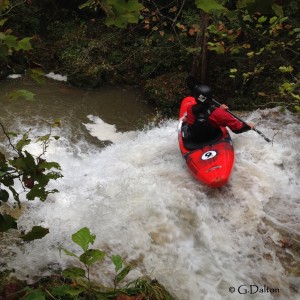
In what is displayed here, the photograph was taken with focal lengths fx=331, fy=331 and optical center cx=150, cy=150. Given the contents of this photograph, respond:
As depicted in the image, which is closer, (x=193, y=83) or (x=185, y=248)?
(x=185, y=248)

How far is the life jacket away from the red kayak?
0.28 feet

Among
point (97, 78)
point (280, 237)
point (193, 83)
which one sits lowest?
point (97, 78)

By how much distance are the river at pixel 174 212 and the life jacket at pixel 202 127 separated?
531 millimetres

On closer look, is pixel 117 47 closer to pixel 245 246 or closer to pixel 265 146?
pixel 265 146

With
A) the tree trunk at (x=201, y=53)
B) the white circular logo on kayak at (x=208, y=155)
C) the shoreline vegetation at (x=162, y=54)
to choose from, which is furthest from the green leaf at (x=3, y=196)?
the tree trunk at (x=201, y=53)

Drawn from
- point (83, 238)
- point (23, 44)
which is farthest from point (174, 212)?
point (23, 44)

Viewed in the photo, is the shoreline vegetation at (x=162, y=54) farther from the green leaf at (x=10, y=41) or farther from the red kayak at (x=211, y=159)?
the green leaf at (x=10, y=41)

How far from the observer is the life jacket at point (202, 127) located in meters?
5.08

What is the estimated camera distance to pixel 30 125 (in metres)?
6.88

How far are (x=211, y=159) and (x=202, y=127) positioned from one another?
0.61 m

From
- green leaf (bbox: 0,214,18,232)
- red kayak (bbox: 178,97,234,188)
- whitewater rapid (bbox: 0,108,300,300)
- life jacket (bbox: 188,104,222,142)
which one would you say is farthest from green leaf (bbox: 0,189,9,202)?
life jacket (bbox: 188,104,222,142)

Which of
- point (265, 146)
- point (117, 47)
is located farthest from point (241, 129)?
point (117, 47)

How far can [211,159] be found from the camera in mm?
4824

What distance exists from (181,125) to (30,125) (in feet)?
10.4
